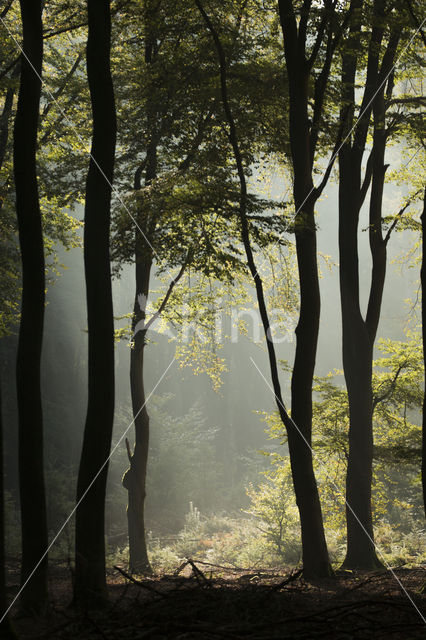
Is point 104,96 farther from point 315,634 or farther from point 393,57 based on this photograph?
point 393,57

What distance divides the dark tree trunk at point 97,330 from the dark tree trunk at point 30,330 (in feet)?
1.05

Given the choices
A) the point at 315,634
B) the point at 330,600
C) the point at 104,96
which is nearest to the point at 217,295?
the point at 104,96

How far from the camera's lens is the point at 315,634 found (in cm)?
281

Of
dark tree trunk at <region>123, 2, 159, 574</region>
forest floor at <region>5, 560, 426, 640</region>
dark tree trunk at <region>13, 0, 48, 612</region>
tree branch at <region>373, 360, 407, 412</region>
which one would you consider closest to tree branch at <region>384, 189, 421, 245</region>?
tree branch at <region>373, 360, 407, 412</region>

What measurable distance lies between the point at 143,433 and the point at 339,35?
23.8 feet

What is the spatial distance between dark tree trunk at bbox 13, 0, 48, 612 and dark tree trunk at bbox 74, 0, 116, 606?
A: 0.32 m

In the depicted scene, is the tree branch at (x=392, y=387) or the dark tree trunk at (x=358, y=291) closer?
the dark tree trunk at (x=358, y=291)

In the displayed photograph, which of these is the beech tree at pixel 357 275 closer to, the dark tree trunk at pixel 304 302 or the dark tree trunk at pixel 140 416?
the dark tree trunk at pixel 304 302

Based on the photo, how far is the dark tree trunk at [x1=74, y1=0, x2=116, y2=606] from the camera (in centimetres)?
441

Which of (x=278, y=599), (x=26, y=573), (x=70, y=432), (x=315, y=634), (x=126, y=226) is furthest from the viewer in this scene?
(x=70, y=432)

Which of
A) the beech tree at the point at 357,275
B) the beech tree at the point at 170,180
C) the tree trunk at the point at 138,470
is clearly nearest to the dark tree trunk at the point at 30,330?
the beech tree at the point at 170,180

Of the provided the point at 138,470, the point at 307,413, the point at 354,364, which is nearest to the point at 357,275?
the point at 354,364

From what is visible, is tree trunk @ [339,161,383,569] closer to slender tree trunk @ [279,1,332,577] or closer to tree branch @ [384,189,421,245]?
tree branch @ [384,189,421,245]

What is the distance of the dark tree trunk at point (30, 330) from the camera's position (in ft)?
13.8
